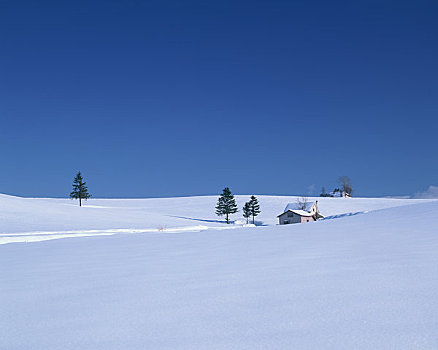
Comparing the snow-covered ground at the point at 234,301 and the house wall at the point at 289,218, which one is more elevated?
the house wall at the point at 289,218

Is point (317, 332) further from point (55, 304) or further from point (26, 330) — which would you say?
point (55, 304)

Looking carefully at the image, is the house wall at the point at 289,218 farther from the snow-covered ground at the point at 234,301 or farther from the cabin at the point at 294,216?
the snow-covered ground at the point at 234,301

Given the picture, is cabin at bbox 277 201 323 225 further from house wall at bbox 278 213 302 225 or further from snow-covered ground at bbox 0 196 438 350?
snow-covered ground at bbox 0 196 438 350

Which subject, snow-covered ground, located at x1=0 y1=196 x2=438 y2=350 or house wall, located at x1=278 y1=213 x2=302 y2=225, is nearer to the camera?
snow-covered ground, located at x1=0 y1=196 x2=438 y2=350

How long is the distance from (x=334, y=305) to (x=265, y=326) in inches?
34.8

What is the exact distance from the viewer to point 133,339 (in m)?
2.96

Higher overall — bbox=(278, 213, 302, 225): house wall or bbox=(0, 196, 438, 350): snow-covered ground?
bbox=(278, 213, 302, 225): house wall

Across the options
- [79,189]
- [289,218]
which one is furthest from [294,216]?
[79,189]

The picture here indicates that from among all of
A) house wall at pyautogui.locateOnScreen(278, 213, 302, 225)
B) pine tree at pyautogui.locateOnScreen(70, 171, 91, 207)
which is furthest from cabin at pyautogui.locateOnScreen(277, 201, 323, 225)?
pine tree at pyautogui.locateOnScreen(70, 171, 91, 207)

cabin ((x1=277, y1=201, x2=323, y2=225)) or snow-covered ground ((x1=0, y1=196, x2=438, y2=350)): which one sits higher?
cabin ((x1=277, y1=201, x2=323, y2=225))

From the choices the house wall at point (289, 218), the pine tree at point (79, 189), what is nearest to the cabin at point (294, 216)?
the house wall at point (289, 218)

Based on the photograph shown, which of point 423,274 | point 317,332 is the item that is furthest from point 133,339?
point 423,274

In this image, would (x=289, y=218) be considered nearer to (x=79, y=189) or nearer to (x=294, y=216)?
(x=294, y=216)

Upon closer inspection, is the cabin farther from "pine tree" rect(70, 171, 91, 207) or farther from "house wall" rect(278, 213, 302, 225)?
"pine tree" rect(70, 171, 91, 207)
